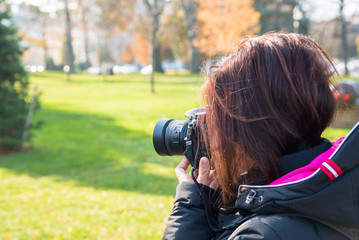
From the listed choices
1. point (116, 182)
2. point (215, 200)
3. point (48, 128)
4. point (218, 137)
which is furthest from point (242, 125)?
point (48, 128)

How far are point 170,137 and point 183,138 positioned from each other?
67 mm

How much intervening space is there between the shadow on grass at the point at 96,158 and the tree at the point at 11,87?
518mm

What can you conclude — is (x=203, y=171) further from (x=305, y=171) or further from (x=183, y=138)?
(x=305, y=171)

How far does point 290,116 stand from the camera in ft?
3.81

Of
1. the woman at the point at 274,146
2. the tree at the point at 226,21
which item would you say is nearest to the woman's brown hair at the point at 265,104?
the woman at the point at 274,146

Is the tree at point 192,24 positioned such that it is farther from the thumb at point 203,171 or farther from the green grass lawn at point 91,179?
the thumb at point 203,171

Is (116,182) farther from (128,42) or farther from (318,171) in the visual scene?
(128,42)

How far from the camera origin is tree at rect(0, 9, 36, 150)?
29.7ft

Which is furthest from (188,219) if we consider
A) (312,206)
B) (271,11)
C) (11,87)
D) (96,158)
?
(271,11)

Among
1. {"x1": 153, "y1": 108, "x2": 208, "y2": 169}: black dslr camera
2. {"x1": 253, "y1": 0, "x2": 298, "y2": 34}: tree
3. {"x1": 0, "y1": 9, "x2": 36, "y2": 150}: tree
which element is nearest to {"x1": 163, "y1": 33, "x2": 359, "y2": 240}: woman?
{"x1": 153, "y1": 108, "x2": 208, "y2": 169}: black dslr camera

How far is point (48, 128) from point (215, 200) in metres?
11.8

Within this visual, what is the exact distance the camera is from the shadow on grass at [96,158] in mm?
6895

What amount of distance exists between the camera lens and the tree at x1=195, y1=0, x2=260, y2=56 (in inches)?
1032

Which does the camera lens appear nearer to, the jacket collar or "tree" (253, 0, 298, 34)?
the jacket collar
